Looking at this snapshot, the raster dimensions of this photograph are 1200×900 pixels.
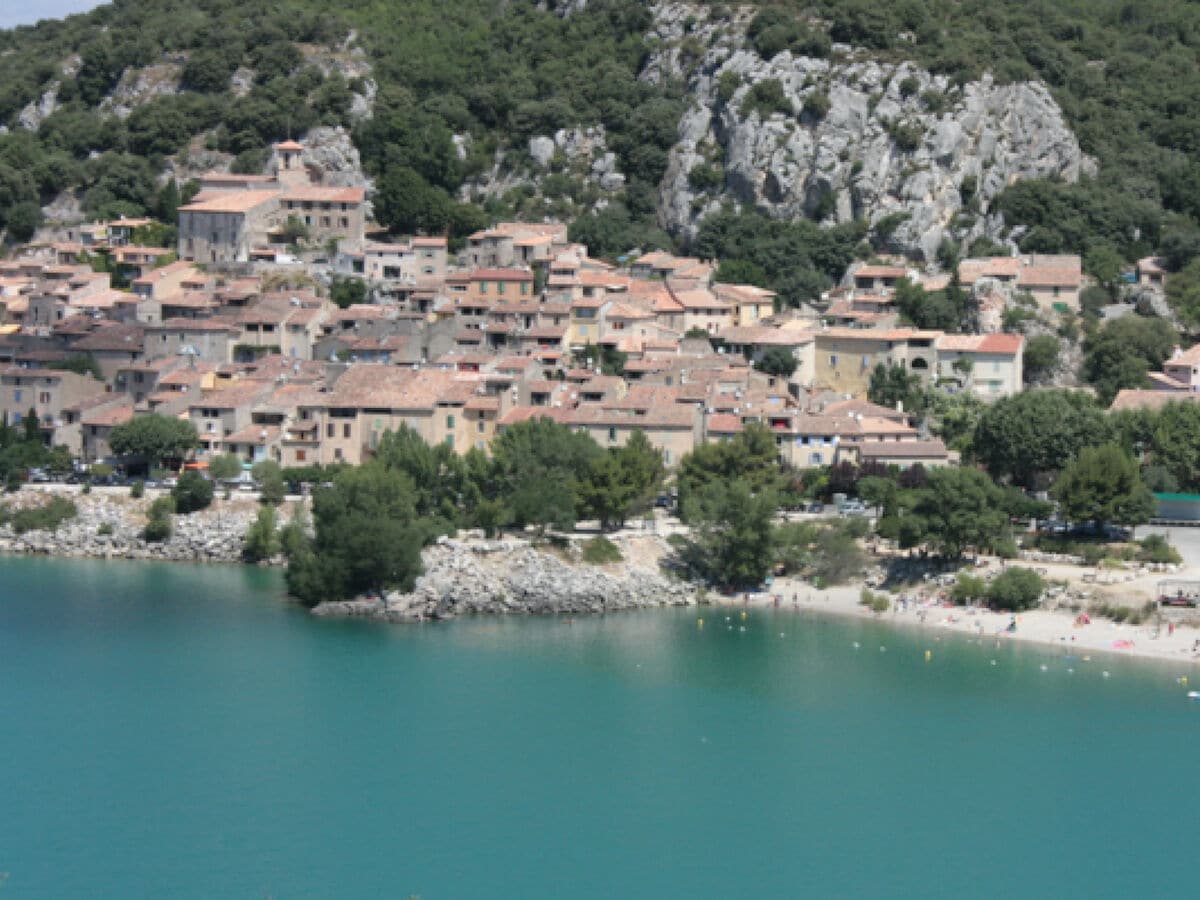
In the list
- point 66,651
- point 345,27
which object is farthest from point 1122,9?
point 66,651

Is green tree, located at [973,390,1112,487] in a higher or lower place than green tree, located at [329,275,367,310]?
lower

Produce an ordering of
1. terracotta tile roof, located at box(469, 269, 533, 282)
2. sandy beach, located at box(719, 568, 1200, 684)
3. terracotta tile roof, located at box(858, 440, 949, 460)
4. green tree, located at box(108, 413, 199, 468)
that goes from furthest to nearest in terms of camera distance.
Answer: terracotta tile roof, located at box(469, 269, 533, 282) → green tree, located at box(108, 413, 199, 468) → terracotta tile roof, located at box(858, 440, 949, 460) → sandy beach, located at box(719, 568, 1200, 684)

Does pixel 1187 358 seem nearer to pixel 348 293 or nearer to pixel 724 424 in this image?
pixel 724 424

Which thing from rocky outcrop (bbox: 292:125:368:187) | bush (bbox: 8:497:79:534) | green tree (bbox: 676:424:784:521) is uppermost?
rocky outcrop (bbox: 292:125:368:187)

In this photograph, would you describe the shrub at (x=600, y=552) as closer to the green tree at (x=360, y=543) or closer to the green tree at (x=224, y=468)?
the green tree at (x=360, y=543)

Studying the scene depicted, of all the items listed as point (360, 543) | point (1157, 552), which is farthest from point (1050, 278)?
point (360, 543)

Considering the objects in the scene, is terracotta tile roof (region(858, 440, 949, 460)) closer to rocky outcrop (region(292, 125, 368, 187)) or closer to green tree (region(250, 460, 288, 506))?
green tree (region(250, 460, 288, 506))

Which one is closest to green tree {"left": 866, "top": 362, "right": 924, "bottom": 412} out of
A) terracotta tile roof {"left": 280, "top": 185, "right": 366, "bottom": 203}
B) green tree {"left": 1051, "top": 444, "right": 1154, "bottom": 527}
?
green tree {"left": 1051, "top": 444, "right": 1154, "bottom": 527}

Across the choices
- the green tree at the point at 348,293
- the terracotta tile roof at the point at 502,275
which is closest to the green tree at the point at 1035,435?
the terracotta tile roof at the point at 502,275
